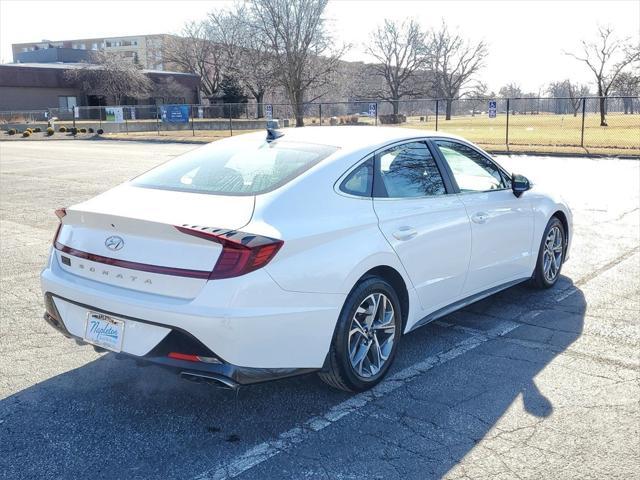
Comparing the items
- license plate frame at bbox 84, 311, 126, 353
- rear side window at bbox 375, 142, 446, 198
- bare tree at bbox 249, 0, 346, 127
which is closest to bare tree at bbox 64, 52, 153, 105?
bare tree at bbox 249, 0, 346, 127

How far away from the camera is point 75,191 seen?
13148 mm

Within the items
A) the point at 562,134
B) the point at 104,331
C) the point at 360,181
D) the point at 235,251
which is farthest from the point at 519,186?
the point at 562,134

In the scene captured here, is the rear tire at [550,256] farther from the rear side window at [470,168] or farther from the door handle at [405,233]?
the door handle at [405,233]

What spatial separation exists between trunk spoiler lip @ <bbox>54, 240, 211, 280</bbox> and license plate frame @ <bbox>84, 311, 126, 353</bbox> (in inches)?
11.5

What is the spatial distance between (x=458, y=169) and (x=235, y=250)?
2377mm

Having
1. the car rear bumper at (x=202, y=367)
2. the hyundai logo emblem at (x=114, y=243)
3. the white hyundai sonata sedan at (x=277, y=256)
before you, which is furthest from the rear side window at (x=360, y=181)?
the hyundai logo emblem at (x=114, y=243)

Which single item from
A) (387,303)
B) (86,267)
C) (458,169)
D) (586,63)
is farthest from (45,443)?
(586,63)

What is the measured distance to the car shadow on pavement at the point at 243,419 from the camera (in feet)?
10.4

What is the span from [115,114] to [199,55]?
124 feet

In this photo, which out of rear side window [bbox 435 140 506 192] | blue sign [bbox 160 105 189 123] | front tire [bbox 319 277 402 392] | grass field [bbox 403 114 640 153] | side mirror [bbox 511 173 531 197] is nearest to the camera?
front tire [bbox 319 277 402 392]

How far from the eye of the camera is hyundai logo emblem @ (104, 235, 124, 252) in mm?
3512

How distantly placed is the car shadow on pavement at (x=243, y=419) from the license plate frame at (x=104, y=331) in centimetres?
45

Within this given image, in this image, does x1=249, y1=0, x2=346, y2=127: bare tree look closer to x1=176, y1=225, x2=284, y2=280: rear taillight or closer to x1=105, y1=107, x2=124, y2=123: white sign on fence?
x1=105, y1=107, x2=124, y2=123: white sign on fence

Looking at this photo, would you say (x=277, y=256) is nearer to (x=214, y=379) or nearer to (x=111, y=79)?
(x=214, y=379)
